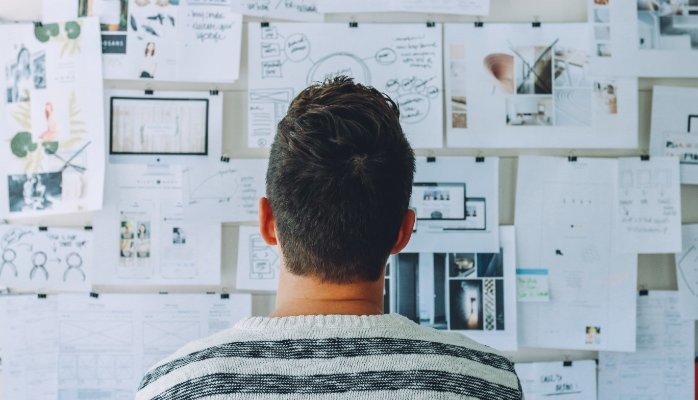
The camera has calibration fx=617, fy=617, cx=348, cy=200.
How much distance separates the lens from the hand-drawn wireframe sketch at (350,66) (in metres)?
1.43

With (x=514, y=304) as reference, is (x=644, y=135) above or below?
above

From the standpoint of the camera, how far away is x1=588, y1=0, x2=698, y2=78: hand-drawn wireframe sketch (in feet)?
4.75

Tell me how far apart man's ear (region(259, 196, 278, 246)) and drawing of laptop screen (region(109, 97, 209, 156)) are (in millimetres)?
702

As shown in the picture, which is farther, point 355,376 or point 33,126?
point 33,126

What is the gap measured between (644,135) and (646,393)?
0.61 m

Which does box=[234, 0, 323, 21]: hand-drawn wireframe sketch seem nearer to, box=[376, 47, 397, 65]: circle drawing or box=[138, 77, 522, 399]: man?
box=[376, 47, 397, 65]: circle drawing

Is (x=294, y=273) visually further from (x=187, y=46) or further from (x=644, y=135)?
(x=644, y=135)

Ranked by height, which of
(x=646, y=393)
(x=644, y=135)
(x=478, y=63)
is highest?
(x=478, y=63)

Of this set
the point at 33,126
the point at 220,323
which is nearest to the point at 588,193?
the point at 220,323

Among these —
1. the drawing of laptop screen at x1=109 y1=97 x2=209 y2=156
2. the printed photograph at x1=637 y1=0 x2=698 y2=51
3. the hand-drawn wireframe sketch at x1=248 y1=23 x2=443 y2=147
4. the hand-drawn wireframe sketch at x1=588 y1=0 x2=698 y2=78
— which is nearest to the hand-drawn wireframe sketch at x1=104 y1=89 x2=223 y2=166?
the drawing of laptop screen at x1=109 y1=97 x2=209 y2=156

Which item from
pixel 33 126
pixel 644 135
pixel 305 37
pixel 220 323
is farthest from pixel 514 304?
pixel 33 126

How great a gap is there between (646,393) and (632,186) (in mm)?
491

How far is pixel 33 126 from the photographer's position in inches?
56.7

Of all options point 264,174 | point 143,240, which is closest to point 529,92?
point 264,174
